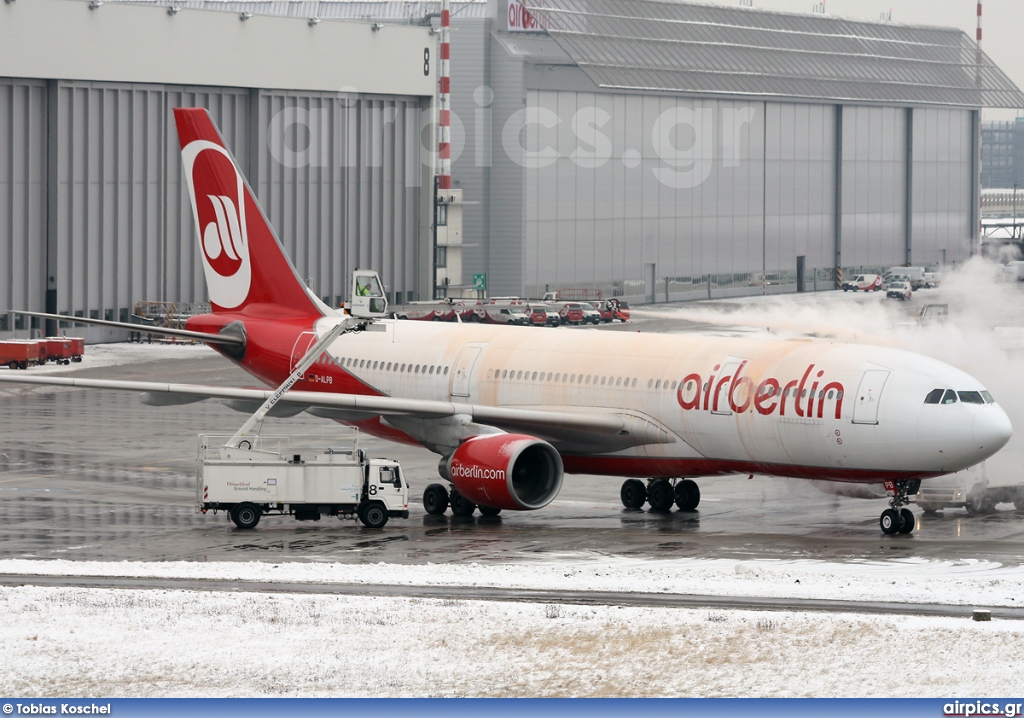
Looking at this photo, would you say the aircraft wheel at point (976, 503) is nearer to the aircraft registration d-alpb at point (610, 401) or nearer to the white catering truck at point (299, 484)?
the aircraft registration d-alpb at point (610, 401)

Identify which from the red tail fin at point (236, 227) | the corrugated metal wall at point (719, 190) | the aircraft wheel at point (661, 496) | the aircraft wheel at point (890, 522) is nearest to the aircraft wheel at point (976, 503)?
the aircraft wheel at point (890, 522)

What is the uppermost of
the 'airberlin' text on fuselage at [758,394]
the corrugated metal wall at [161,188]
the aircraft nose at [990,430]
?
the corrugated metal wall at [161,188]

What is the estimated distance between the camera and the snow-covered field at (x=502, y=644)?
21.8 m

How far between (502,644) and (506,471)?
43.2 feet

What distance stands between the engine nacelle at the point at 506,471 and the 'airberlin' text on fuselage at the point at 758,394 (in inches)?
140

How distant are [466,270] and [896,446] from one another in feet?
270

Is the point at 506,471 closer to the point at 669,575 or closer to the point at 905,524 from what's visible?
the point at 669,575

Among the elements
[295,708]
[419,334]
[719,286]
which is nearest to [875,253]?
[719,286]

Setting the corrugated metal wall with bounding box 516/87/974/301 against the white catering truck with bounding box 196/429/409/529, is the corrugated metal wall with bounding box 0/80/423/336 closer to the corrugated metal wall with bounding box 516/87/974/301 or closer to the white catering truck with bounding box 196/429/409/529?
the corrugated metal wall with bounding box 516/87/974/301

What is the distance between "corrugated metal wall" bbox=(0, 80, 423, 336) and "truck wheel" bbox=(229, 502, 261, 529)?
1929 inches

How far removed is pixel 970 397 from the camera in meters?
35.2

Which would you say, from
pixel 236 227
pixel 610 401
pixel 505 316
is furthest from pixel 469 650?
pixel 505 316

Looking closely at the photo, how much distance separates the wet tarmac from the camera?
3362 centimetres

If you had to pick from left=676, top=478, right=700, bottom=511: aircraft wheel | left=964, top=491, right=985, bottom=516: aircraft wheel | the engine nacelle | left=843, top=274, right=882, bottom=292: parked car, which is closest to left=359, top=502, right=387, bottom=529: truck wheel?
the engine nacelle
